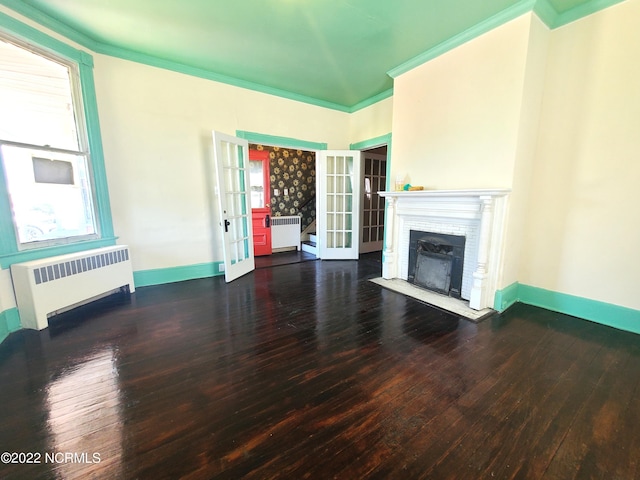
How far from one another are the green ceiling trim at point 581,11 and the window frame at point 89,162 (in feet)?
17.0

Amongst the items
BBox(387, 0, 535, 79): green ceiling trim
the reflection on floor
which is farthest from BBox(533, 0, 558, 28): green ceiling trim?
the reflection on floor

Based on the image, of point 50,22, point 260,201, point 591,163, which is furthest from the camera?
point 260,201

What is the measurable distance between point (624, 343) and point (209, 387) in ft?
11.1

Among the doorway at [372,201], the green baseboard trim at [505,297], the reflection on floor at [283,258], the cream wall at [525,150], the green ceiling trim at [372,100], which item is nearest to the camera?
the cream wall at [525,150]

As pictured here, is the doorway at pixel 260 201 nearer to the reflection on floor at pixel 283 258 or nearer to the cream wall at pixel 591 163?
the reflection on floor at pixel 283 258

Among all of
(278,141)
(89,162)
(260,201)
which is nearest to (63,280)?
(89,162)

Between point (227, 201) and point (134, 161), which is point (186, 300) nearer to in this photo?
point (227, 201)

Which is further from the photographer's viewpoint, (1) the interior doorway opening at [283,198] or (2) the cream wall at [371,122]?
(1) the interior doorway opening at [283,198]

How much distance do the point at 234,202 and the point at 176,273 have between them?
1.38 metres

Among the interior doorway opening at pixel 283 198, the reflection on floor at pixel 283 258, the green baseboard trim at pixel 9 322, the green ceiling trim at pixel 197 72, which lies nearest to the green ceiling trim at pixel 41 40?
the green ceiling trim at pixel 197 72

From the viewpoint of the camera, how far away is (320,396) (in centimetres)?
161

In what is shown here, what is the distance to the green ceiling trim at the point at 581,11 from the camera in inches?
91.4

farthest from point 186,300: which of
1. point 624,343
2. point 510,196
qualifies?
point 624,343

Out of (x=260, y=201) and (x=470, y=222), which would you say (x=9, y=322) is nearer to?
(x=260, y=201)
